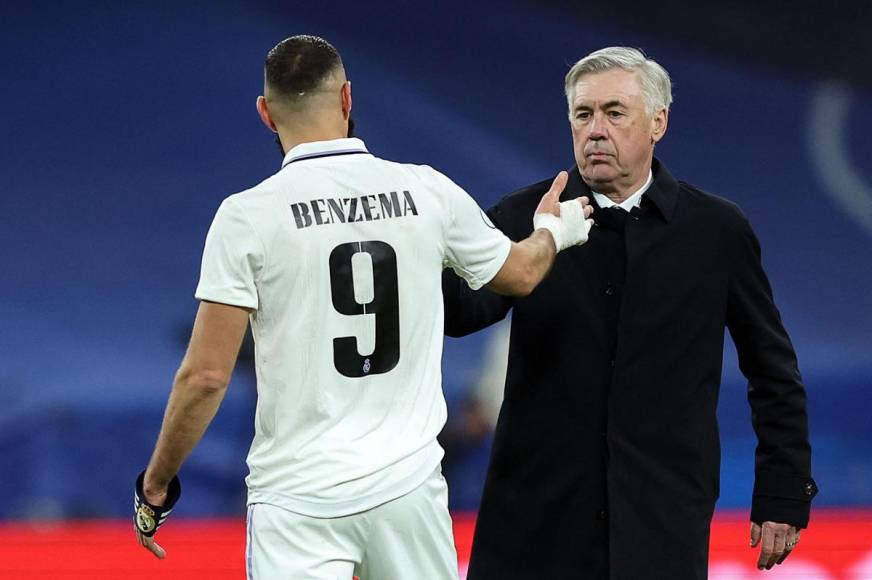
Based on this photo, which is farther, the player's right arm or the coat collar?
the coat collar

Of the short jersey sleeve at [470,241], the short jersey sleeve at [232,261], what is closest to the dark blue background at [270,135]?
the short jersey sleeve at [470,241]

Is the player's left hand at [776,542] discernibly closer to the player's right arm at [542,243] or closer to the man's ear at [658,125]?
the player's right arm at [542,243]

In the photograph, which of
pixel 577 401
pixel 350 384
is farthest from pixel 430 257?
pixel 577 401

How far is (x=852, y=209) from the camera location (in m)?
6.61

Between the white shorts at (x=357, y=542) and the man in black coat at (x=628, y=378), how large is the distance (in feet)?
1.25

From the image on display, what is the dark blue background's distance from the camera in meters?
6.62

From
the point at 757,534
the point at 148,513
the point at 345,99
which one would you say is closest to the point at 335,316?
the point at 345,99

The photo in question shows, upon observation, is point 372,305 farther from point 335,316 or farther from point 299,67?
point 299,67

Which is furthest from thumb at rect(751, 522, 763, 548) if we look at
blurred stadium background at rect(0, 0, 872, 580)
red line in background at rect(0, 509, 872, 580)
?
blurred stadium background at rect(0, 0, 872, 580)

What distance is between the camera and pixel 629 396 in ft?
9.27

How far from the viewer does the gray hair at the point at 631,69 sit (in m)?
2.97

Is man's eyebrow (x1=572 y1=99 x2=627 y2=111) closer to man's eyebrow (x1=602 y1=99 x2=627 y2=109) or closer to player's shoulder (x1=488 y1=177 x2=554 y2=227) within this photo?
man's eyebrow (x1=602 y1=99 x2=627 y2=109)

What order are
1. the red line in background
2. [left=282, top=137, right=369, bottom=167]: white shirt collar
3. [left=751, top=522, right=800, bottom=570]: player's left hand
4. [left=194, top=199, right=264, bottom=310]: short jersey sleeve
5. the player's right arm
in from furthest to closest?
1. the red line in background
2. [left=751, top=522, right=800, bottom=570]: player's left hand
3. the player's right arm
4. [left=282, top=137, right=369, bottom=167]: white shirt collar
5. [left=194, top=199, right=264, bottom=310]: short jersey sleeve

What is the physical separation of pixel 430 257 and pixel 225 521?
3.87 metres
